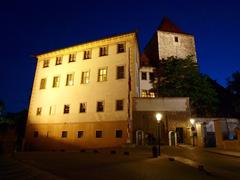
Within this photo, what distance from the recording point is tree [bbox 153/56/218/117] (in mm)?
28734

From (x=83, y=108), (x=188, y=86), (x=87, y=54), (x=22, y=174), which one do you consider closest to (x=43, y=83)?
(x=87, y=54)

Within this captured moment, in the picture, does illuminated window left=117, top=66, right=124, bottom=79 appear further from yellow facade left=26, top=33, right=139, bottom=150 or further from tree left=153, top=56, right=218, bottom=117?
tree left=153, top=56, right=218, bottom=117

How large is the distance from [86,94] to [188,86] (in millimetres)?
15697

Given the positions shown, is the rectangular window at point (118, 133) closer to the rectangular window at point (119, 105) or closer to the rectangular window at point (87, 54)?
the rectangular window at point (119, 105)

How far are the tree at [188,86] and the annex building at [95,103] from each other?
25.0ft

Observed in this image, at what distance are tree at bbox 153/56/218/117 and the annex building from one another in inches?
300

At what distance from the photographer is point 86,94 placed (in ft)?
75.6

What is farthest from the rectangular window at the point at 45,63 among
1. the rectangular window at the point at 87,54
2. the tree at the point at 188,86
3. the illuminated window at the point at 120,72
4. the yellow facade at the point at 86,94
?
the tree at the point at 188,86

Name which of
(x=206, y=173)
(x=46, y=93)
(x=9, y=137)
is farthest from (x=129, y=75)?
(x=206, y=173)

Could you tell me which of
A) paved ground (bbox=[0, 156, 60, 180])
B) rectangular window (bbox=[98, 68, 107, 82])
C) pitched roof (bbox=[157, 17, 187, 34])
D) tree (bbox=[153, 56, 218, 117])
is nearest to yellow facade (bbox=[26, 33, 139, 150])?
rectangular window (bbox=[98, 68, 107, 82])

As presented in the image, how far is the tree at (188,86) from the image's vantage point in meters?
28.7

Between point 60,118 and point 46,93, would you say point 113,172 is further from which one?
point 46,93

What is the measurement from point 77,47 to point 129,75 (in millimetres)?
8621

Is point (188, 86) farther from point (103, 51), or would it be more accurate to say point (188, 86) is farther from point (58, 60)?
point (58, 60)
